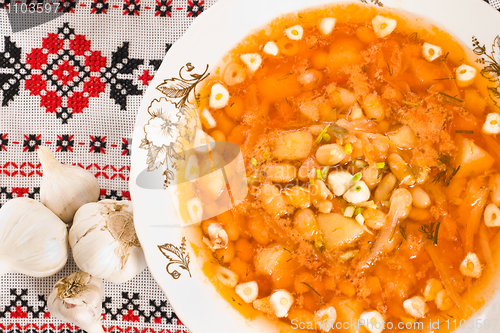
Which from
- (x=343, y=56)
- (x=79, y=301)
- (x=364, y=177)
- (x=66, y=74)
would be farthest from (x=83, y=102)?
(x=364, y=177)

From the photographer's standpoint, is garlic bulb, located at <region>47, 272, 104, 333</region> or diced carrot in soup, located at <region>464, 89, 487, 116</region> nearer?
garlic bulb, located at <region>47, 272, 104, 333</region>

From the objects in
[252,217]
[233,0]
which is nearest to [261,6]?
[233,0]

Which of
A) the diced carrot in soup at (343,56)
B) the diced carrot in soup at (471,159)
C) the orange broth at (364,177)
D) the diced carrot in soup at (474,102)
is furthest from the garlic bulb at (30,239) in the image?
the diced carrot in soup at (474,102)

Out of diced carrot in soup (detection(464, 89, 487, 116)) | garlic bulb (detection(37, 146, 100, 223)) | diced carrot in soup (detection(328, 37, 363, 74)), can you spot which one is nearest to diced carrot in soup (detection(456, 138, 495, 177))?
diced carrot in soup (detection(464, 89, 487, 116))

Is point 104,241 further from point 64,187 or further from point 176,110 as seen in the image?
point 176,110

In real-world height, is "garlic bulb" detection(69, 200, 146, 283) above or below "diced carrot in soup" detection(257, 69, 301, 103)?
below

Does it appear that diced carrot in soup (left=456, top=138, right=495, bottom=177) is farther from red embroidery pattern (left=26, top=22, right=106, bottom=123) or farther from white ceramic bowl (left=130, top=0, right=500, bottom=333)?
red embroidery pattern (left=26, top=22, right=106, bottom=123)
